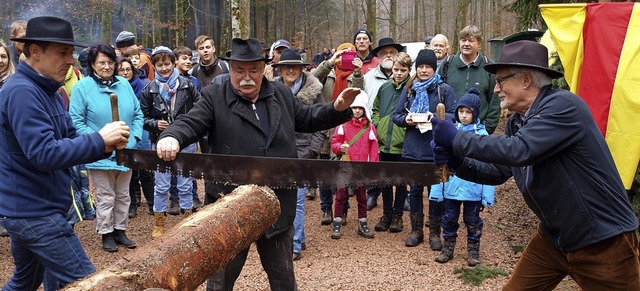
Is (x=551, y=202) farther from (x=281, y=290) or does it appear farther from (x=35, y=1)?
(x=35, y=1)

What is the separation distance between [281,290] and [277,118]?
4.32 ft

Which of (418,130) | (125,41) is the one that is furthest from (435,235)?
(125,41)

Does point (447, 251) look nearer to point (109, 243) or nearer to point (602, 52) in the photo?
point (602, 52)

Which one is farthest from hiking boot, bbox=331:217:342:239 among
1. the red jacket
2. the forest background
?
the forest background

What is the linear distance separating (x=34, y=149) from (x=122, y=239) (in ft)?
12.4

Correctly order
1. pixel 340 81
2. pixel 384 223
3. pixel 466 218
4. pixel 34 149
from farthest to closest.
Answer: pixel 340 81 → pixel 384 223 → pixel 466 218 → pixel 34 149

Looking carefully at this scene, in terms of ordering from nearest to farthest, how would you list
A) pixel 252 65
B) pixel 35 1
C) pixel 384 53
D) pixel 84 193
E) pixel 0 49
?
pixel 252 65 → pixel 0 49 → pixel 84 193 → pixel 384 53 → pixel 35 1

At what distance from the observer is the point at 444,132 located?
12.1ft

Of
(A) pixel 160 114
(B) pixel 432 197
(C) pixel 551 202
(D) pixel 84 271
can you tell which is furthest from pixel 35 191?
(B) pixel 432 197

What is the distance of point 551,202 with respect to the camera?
143 inches

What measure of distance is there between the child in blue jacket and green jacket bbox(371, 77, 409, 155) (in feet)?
3.30

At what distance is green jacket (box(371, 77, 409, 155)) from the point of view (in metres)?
7.27

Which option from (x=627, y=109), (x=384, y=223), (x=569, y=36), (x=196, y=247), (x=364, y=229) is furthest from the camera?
(x=384, y=223)

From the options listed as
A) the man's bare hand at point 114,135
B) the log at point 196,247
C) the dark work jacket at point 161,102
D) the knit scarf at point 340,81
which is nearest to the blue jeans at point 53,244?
the man's bare hand at point 114,135
